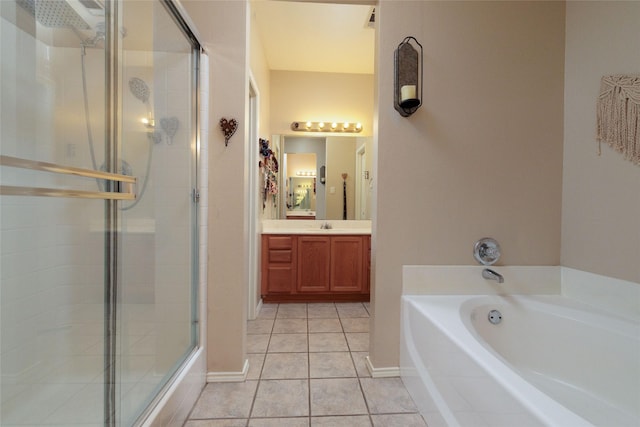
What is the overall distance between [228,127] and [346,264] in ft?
A: 6.13

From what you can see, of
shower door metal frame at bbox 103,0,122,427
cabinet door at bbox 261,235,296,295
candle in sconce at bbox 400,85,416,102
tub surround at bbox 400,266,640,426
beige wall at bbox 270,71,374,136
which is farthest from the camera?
beige wall at bbox 270,71,374,136

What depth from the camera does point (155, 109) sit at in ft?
4.66

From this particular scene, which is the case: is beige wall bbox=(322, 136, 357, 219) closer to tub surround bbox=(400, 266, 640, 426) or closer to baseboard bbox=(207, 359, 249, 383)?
tub surround bbox=(400, 266, 640, 426)

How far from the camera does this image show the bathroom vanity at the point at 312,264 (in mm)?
2770

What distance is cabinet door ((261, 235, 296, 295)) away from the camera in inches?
109

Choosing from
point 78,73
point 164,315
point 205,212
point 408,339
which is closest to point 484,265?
point 408,339

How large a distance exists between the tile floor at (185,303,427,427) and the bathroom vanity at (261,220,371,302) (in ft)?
2.03

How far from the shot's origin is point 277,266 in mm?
2771

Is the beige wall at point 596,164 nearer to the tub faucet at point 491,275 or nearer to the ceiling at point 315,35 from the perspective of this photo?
the tub faucet at point 491,275

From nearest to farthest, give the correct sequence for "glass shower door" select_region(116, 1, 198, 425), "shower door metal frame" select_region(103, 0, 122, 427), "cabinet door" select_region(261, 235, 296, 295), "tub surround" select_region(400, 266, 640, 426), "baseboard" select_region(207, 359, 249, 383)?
"tub surround" select_region(400, 266, 640, 426) → "shower door metal frame" select_region(103, 0, 122, 427) → "glass shower door" select_region(116, 1, 198, 425) → "baseboard" select_region(207, 359, 249, 383) → "cabinet door" select_region(261, 235, 296, 295)

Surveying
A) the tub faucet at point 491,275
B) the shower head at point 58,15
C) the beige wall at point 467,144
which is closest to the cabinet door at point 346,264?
the beige wall at point 467,144

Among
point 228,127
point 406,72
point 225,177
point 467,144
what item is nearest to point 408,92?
point 406,72

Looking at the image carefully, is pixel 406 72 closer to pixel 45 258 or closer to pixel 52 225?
pixel 52 225

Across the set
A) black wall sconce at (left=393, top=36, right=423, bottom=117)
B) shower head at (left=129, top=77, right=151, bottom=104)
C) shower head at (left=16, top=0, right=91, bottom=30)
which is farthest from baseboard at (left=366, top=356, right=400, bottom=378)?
shower head at (left=16, top=0, right=91, bottom=30)
